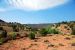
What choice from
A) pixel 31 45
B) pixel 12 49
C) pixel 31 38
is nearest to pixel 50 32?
pixel 31 38

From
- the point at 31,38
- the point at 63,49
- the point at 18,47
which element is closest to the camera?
the point at 63,49

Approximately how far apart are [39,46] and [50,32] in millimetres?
10842

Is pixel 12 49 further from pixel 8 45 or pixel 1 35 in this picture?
pixel 1 35

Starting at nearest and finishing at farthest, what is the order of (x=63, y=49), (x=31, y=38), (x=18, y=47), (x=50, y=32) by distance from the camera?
(x=63, y=49), (x=18, y=47), (x=31, y=38), (x=50, y=32)

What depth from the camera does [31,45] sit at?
18281mm

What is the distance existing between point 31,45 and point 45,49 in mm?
2094

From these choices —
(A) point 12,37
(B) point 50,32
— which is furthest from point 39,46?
(B) point 50,32

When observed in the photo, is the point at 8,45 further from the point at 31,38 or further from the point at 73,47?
the point at 73,47

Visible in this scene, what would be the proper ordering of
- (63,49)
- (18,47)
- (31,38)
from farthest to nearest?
1. (31,38)
2. (18,47)
3. (63,49)

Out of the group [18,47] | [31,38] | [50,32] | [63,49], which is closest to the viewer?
[63,49]

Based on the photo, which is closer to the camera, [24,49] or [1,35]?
[24,49]

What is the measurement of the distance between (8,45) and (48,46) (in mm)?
4089

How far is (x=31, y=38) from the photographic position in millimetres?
21953

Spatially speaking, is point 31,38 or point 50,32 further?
point 50,32
